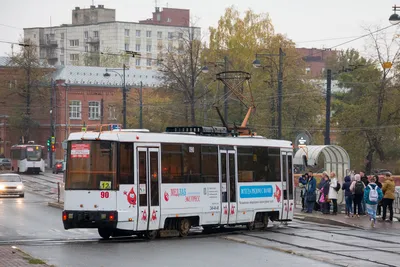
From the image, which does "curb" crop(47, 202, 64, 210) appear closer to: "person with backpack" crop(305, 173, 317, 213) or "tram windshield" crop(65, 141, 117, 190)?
"person with backpack" crop(305, 173, 317, 213)

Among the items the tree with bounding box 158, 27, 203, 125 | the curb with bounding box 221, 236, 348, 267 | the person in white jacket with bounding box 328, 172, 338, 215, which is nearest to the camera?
the curb with bounding box 221, 236, 348, 267

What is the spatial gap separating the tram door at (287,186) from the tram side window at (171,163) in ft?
17.5

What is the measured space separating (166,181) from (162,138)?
110 centimetres

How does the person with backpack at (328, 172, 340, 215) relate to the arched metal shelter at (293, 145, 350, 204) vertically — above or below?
below

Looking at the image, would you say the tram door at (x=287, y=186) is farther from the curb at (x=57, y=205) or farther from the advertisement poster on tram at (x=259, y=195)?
the curb at (x=57, y=205)

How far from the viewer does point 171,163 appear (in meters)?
24.1

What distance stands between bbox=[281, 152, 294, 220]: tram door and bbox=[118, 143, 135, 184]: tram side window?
23.8ft

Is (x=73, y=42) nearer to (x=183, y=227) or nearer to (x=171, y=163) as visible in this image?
(x=183, y=227)

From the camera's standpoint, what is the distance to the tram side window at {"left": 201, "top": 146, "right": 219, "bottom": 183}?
82.5ft

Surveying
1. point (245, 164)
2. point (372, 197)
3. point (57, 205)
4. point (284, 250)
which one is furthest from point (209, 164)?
point (57, 205)

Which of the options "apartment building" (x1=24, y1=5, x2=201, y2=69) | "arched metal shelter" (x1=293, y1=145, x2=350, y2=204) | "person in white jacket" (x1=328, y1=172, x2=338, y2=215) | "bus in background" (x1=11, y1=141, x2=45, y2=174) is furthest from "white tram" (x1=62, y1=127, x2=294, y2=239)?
"apartment building" (x1=24, y1=5, x2=201, y2=69)

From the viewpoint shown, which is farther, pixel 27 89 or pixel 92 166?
pixel 27 89

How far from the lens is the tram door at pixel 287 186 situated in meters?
28.7

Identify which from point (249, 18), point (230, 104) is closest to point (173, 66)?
point (230, 104)
